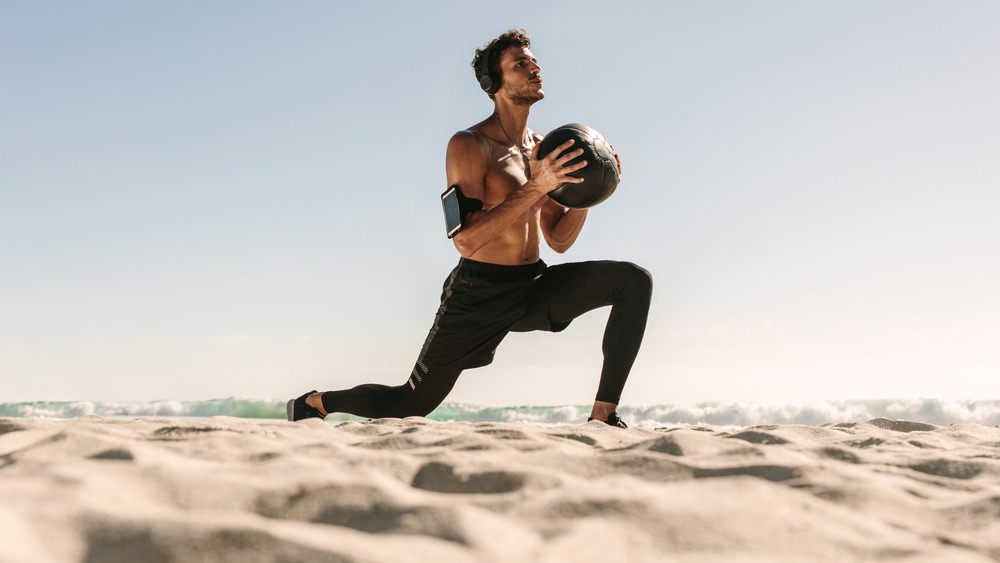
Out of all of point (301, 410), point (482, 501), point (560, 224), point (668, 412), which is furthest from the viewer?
point (668, 412)

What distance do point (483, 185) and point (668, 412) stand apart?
42.9 feet

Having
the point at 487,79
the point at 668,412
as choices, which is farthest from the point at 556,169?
the point at 668,412

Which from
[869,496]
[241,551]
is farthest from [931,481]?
[241,551]

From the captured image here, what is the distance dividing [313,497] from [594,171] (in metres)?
3.01

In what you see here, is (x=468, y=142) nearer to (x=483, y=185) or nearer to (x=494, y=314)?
(x=483, y=185)

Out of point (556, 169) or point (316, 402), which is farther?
point (316, 402)

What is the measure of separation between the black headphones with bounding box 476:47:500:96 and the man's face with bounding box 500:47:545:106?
49mm

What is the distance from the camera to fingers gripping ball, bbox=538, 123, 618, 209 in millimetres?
4133

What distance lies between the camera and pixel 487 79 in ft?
15.8

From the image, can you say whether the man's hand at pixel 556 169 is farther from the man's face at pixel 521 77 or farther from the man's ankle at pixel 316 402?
the man's ankle at pixel 316 402

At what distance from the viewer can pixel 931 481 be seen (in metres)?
2.00

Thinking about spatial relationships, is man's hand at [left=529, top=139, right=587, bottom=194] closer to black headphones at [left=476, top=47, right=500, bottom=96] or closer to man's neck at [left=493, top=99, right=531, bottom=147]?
man's neck at [left=493, top=99, right=531, bottom=147]

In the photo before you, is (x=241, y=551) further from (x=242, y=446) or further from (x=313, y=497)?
(x=242, y=446)

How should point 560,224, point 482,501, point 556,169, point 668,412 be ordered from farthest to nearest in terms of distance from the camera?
point 668,412
point 560,224
point 556,169
point 482,501
